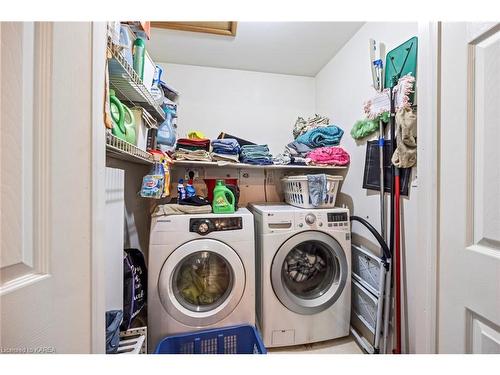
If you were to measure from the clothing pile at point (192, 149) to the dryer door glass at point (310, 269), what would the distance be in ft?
3.34

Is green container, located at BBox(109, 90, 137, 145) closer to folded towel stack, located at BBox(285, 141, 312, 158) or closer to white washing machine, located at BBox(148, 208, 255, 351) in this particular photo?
white washing machine, located at BBox(148, 208, 255, 351)

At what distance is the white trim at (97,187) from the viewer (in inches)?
20.1

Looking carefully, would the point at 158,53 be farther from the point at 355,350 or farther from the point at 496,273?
the point at 355,350

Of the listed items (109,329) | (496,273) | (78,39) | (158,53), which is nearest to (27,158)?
(78,39)

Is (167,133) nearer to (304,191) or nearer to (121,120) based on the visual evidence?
(121,120)

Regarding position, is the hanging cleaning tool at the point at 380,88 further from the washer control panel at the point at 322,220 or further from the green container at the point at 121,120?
the green container at the point at 121,120

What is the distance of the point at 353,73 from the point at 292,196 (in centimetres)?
113

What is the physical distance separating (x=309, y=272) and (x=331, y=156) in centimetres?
97

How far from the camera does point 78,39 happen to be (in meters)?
0.49

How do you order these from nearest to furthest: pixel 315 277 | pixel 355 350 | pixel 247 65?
pixel 355 350
pixel 315 277
pixel 247 65

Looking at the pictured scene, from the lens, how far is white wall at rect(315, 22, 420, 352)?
45.3 inches

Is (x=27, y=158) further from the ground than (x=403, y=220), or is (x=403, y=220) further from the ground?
(x=27, y=158)

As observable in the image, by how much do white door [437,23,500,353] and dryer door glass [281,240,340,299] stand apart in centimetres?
86

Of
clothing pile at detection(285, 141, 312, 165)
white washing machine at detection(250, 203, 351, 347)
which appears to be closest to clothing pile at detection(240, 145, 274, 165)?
clothing pile at detection(285, 141, 312, 165)
